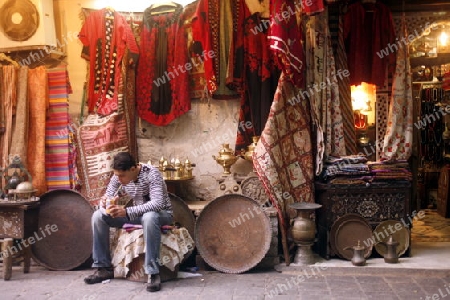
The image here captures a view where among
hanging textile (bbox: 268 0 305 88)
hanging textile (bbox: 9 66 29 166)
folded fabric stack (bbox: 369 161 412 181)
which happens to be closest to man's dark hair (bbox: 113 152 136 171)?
hanging textile (bbox: 9 66 29 166)

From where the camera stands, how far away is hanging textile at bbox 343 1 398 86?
6227 mm

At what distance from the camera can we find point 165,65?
6.62 metres

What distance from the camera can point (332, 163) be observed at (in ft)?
19.8

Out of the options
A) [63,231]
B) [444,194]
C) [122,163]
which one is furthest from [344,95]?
[444,194]

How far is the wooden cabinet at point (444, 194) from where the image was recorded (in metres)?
9.14

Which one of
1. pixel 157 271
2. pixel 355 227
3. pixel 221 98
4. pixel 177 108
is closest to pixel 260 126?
pixel 221 98

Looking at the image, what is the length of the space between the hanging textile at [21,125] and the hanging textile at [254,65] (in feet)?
8.28

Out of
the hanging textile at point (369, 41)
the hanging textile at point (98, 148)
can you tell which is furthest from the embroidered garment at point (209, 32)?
the hanging textile at point (369, 41)

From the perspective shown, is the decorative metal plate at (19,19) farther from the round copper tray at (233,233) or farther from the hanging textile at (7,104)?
the round copper tray at (233,233)

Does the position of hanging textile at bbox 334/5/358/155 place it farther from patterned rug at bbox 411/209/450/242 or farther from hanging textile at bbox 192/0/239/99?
patterned rug at bbox 411/209/450/242

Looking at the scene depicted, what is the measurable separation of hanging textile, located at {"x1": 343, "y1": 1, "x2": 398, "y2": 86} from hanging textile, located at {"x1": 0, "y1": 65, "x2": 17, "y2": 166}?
4.05 meters

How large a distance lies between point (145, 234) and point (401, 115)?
3.30m

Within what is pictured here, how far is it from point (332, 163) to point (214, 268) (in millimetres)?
1802

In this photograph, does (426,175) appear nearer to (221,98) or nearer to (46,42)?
(221,98)
